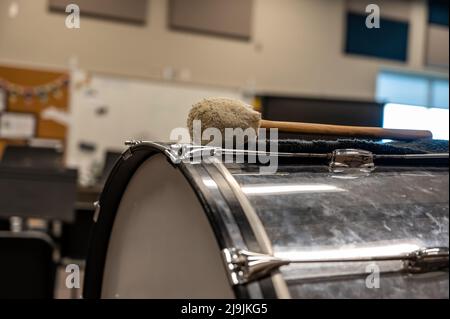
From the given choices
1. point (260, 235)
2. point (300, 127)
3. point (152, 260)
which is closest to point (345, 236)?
point (260, 235)

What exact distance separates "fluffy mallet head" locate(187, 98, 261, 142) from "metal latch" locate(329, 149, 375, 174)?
12cm

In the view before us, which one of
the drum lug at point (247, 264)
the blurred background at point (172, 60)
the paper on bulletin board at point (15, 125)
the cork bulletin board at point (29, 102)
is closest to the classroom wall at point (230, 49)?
the blurred background at point (172, 60)

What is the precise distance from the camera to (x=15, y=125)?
4637 mm

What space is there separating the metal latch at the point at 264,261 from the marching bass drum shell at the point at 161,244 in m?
0.09

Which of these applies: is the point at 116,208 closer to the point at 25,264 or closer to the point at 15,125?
the point at 25,264

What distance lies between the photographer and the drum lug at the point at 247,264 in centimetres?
56

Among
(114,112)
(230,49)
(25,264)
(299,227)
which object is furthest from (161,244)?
(230,49)

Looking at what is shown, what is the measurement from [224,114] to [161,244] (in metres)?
0.24

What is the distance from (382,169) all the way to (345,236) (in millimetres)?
165

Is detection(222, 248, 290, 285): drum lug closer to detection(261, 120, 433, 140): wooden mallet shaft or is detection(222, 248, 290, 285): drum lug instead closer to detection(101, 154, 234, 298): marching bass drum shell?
detection(101, 154, 234, 298): marching bass drum shell

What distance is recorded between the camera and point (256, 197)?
64 centimetres

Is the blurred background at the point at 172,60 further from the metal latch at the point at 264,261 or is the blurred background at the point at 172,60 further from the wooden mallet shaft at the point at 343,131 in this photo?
the metal latch at the point at 264,261

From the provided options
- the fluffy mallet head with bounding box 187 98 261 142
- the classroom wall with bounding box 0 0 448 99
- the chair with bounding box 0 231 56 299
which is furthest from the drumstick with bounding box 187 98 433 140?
the classroom wall with bounding box 0 0 448 99

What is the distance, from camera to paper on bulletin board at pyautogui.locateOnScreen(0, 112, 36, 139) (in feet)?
15.2
